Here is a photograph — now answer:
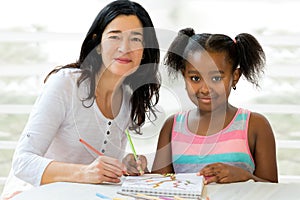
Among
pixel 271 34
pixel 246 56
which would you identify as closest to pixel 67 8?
pixel 271 34

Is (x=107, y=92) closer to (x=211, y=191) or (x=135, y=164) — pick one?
(x=135, y=164)

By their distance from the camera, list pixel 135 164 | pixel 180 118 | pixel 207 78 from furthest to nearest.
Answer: pixel 180 118, pixel 207 78, pixel 135 164

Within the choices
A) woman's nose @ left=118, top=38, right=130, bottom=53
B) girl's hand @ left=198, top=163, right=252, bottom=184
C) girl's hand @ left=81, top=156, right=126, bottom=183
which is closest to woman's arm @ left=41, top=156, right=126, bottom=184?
girl's hand @ left=81, top=156, right=126, bottom=183

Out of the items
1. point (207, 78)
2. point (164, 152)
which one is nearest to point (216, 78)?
point (207, 78)

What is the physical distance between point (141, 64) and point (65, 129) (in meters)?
0.29

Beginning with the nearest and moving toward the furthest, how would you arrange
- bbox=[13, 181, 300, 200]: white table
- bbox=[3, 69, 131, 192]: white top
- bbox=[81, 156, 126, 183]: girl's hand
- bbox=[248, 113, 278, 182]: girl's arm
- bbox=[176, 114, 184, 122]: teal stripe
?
bbox=[13, 181, 300, 200]: white table, bbox=[81, 156, 126, 183]: girl's hand, bbox=[3, 69, 131, 192]: white top, bbox=[248, 113, 278, 182]: girl's arm, bbox=[176, 114, 184, 122]: teal stripe

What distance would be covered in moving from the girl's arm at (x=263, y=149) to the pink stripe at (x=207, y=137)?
0.04 metres

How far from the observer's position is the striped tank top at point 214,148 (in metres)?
1.56

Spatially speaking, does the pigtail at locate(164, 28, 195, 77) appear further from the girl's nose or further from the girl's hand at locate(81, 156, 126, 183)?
the girl's hand at locate(81, 156, 126, 183)

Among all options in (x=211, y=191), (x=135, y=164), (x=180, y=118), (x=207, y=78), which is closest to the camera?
A: (x=211, y=191)

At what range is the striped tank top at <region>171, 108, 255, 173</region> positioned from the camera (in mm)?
1562

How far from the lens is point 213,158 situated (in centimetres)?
158

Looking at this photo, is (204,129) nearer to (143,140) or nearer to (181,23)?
(143,140)

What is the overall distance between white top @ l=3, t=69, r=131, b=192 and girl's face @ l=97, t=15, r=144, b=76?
13 cm
